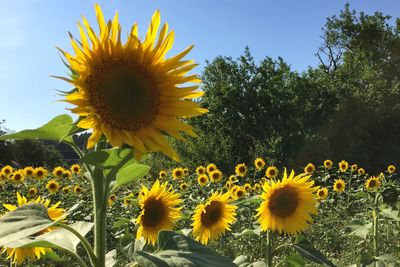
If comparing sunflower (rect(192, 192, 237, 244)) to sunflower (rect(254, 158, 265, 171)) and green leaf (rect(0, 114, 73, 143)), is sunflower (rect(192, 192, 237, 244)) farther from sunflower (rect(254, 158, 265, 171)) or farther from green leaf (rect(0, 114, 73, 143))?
sunflower (rect(254, 158, 265, 171))

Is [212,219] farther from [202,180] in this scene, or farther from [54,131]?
[202,180]

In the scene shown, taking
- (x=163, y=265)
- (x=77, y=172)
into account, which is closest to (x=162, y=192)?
(x=163, y=265)

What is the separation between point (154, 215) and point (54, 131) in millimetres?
1021

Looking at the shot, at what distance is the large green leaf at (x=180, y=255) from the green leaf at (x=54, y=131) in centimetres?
32

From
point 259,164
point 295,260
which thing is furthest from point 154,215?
point 259,164

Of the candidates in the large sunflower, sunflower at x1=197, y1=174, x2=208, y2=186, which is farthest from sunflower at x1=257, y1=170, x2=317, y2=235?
sunflower at x1=197, y1=174, x2=208, y2=186

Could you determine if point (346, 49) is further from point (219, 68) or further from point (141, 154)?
point (141, 154)

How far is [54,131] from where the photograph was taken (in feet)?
3.68

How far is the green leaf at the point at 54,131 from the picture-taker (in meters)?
1.10

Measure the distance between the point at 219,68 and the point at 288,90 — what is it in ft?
7.68

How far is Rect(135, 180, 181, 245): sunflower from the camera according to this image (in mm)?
2043

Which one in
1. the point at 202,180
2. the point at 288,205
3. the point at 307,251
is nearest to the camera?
the point at 307,251

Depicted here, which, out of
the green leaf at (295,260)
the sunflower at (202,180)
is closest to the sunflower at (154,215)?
the green leaf at (295,260)

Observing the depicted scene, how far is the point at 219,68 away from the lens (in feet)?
52.6
